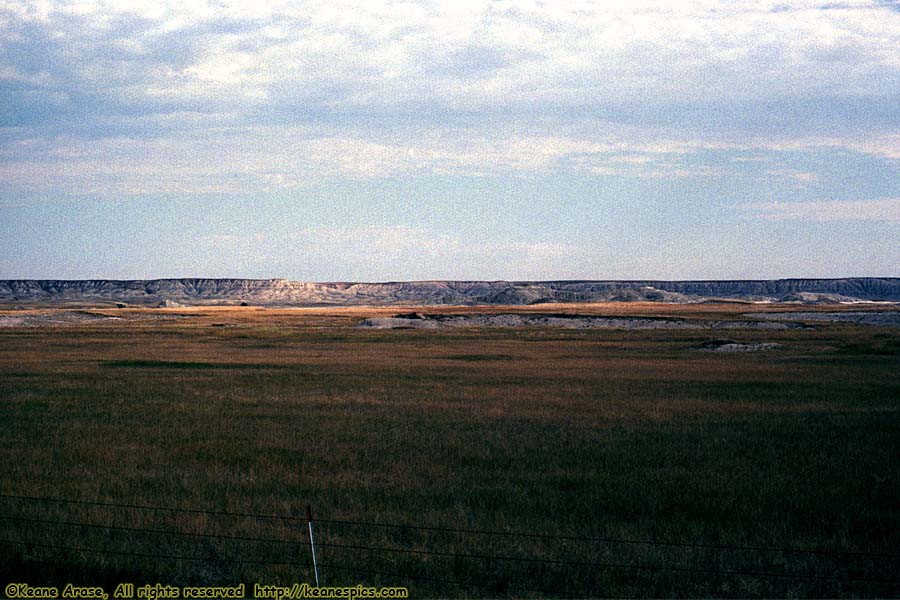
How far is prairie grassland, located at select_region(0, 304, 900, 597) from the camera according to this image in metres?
10.2

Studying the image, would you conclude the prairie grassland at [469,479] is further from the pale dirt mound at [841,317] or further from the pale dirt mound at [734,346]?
the pale dirt mound at [841,317]

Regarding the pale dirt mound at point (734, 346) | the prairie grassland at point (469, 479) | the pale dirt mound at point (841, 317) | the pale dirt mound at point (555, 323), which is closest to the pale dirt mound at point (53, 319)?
the pale dirt mound at point (555, 323)

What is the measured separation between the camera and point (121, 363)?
45281 millimetres

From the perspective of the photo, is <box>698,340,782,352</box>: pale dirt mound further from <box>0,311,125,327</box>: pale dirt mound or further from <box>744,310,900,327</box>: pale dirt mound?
<box>0,311,125,327</box>: pale dirt mound

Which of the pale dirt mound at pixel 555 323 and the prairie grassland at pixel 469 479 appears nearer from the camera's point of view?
the prairie grassland at pixel 469 479

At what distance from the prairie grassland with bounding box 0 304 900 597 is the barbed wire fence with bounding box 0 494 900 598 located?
39mm

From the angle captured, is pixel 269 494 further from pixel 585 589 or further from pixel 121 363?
pixel 121 363

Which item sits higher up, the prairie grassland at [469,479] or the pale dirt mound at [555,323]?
the prairie grassland at [469,479]

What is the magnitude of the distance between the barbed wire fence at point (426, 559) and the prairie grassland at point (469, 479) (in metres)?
0.04

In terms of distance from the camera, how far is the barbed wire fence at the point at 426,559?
382 inches

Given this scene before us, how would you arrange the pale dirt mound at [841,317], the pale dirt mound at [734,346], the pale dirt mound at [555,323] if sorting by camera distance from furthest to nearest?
1. the pale dirt mound at [841,317]
2. the pale dirt mound at [555,323]
3. the pale dirt mound at [734,346]

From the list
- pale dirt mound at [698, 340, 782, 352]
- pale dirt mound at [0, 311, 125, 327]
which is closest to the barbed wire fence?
pale dirt mound at [698, 340, 782, 352]

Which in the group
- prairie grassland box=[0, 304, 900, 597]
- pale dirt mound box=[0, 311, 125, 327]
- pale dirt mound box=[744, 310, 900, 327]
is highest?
prairie grassland box=[0, 304, 900, 597]

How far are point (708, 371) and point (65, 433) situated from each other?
2880cm
